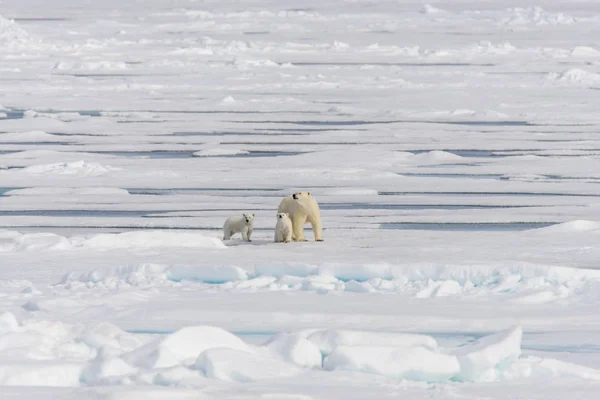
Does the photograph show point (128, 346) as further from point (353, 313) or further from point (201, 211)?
point (201, 211)

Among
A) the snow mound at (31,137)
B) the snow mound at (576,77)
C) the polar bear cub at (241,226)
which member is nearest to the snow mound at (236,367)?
the polar bear cub at (241,226)

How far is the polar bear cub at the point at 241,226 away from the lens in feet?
19.6

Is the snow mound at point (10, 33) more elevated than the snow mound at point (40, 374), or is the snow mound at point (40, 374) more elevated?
the snow mound at point (10, 33)

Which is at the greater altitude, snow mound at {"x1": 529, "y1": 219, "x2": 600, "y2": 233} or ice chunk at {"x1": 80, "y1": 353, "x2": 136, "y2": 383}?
snow mound at {"x1": 529, "y1": 219, "x2": 600, "y2": 233}

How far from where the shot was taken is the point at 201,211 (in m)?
7.16

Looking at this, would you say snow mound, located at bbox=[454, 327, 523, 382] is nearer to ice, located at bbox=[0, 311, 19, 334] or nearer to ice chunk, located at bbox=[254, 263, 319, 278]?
ice, located at bbox=[0, 311, 19, 334]

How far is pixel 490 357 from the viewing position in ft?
10.4

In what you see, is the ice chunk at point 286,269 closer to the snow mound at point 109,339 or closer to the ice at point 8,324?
the snow mound at point 109,339

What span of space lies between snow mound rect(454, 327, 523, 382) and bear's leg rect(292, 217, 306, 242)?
2.68 m

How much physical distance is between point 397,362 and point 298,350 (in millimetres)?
299

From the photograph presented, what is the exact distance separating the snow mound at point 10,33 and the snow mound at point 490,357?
74.1 ft

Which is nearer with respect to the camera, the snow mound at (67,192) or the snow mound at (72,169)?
the snow mound at (67,192)

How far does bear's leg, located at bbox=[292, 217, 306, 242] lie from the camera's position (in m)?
5.91

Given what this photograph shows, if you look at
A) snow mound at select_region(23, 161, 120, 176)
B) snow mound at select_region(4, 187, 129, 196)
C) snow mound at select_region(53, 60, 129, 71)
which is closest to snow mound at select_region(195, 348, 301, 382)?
snow mound at select_region(4, 187, 129, 196)
